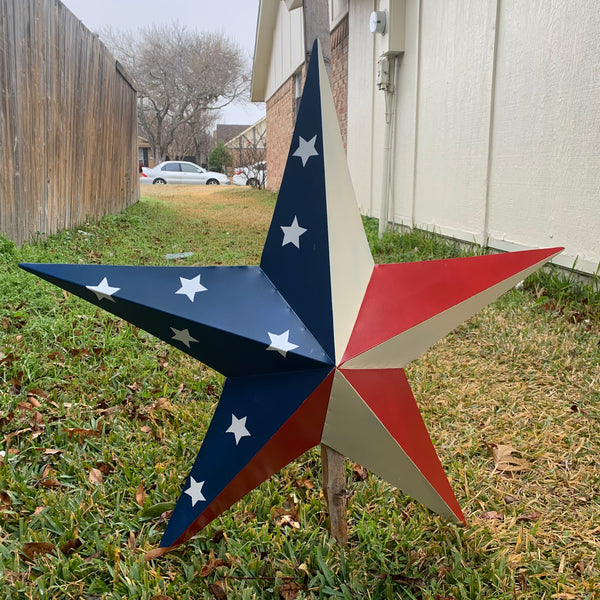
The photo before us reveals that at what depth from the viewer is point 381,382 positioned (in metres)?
1.43

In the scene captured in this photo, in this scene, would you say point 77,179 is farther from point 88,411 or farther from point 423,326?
point 423,326

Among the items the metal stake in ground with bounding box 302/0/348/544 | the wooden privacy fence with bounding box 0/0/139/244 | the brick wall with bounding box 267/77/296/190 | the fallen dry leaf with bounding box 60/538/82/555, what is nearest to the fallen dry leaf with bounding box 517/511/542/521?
the metal stake in ground with bounding box 302/0/348/544

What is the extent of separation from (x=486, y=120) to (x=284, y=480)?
4.14 meters

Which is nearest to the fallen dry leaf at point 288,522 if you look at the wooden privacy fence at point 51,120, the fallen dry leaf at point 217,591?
the fallen dry leaf at point 217,591

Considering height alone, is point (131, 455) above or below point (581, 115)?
below

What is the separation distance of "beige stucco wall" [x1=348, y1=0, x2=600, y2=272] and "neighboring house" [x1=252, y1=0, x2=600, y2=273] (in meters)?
0.01

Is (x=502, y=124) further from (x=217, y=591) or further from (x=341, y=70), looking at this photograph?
(x=341, y=70)

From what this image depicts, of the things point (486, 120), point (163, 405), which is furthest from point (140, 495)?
point (486, 120)

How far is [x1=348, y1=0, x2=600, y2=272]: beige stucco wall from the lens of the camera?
3750 mm

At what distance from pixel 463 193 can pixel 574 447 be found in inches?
141

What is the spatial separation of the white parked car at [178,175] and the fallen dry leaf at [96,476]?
2885 cm

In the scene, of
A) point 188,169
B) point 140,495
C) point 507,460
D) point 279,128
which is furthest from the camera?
point 188,169

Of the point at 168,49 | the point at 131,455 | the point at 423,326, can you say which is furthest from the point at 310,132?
the point at 168,49

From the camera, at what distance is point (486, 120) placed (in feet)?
Answer: 16.0
